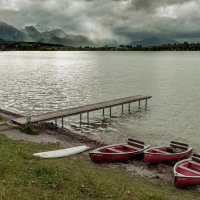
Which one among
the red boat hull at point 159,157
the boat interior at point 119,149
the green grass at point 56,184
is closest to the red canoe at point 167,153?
the red boat hull at point 159,157

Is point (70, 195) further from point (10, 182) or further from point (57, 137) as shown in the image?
point (57, 137)

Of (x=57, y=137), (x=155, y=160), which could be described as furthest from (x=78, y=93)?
(x=155, y=160)

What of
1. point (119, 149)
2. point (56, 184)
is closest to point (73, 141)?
point (119, 149)

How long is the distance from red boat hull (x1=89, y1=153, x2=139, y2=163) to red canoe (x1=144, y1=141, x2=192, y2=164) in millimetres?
1481

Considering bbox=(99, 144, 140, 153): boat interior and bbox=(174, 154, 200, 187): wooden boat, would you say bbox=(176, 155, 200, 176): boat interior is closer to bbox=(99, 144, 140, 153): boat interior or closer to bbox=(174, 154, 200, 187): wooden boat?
bbox=(174, 154, 200, 187): wooden boat

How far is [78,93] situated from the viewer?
6981cm

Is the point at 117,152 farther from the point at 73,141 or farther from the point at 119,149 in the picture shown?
the point at 73,141

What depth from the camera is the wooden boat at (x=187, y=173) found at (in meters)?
21.3

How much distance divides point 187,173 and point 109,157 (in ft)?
20.3

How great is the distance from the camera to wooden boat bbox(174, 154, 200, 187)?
21.3 metres

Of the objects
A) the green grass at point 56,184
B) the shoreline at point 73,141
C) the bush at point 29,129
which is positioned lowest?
the shoreline at point 73,141

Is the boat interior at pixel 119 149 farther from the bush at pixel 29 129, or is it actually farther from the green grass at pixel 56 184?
the bush at pixel 29 129

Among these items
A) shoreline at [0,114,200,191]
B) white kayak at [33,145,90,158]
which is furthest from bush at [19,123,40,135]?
white kayak at [33,145,90,158]

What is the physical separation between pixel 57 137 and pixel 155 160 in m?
10.9
